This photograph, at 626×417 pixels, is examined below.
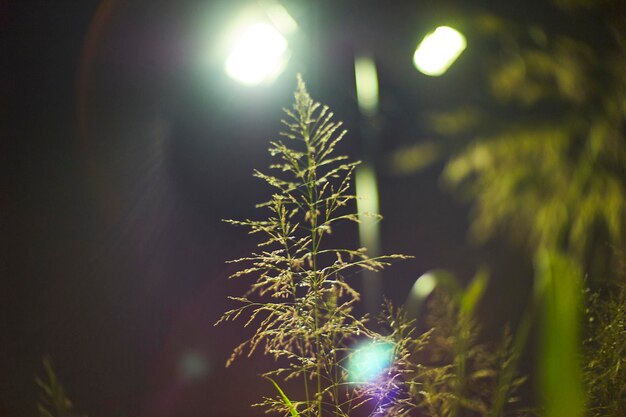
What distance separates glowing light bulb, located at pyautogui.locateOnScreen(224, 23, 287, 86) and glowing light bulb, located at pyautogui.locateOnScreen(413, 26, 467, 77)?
61 centimetres

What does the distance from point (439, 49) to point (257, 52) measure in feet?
2.41

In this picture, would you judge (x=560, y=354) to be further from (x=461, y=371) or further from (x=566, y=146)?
(x=566, y=146)

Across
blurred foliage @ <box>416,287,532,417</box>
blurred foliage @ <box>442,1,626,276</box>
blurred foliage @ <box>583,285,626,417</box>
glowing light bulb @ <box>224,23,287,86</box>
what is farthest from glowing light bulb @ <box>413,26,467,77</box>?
blurred foliage @ <box>583,285,626,417</box>

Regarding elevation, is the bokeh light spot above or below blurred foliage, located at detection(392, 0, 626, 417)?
below

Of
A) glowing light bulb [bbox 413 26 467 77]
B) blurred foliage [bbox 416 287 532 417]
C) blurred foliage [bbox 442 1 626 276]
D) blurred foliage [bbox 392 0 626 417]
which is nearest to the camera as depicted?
blurred foliage [bbox 416 287 532 417]

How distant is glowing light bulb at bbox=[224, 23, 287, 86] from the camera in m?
2.00

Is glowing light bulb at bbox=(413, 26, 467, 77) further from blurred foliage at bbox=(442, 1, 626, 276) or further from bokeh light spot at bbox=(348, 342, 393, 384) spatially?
bokeh light spot at bbox=(348, 342, 393, 384)

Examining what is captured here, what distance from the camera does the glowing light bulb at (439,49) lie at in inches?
86.5

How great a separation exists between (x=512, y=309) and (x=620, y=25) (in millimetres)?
2051

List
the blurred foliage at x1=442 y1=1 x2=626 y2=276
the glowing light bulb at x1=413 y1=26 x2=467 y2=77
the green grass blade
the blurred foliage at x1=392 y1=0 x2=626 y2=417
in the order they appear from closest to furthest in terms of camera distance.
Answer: the green grass blade → the blurred foliage at x1=392 y1=0 x2=626 y2=417 → the blurred foliage at x1=442 y1=1 x2=626 y2=276 → the glowing light bulb at x1=413 y1=26 x2=467 y2=77

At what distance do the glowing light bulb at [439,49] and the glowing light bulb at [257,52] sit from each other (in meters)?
0.61

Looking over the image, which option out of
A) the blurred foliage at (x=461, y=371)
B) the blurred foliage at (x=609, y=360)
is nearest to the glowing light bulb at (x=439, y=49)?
the blurred foliage at (x=461, y=371)

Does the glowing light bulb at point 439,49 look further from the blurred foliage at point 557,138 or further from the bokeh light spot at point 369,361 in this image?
the bokeh light spot at point 369,361

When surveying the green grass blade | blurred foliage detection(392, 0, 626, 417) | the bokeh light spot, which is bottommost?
the bokeh light spot
